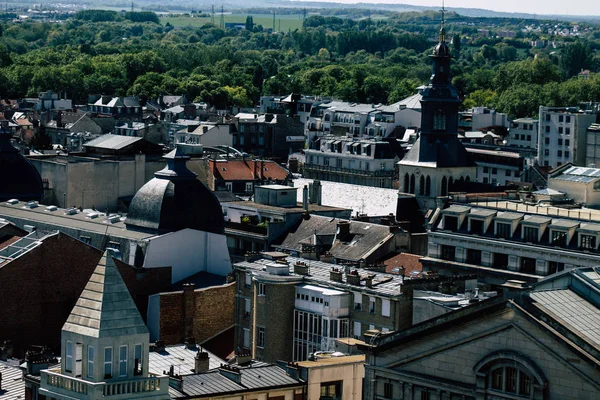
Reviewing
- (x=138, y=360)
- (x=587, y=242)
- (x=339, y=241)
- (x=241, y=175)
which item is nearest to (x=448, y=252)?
(x=587, y=242)

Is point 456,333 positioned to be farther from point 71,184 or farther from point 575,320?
point 71,184

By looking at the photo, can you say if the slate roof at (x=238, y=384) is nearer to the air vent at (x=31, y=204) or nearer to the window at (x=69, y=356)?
the window at (x=69, y=356)

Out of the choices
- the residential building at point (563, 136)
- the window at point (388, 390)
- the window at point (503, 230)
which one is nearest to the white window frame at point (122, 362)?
the window at point (388, 390)

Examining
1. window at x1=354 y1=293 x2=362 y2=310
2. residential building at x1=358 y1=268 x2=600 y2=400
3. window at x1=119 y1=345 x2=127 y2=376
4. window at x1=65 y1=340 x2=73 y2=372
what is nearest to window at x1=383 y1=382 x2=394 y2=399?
residential building at x1=358 y1=268 x2=600 y2=400

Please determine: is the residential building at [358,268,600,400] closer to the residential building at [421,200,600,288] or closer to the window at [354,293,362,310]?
the window at [354,293,362,310]

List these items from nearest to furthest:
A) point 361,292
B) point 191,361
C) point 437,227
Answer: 1. point 191,361
2. point 361,292
3. point 437,227

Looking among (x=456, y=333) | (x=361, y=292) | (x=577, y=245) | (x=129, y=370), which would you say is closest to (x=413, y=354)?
(x=456, y=333)

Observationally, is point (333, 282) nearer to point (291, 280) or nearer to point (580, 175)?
point (291, 280)

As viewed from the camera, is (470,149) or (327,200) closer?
(327,200)
